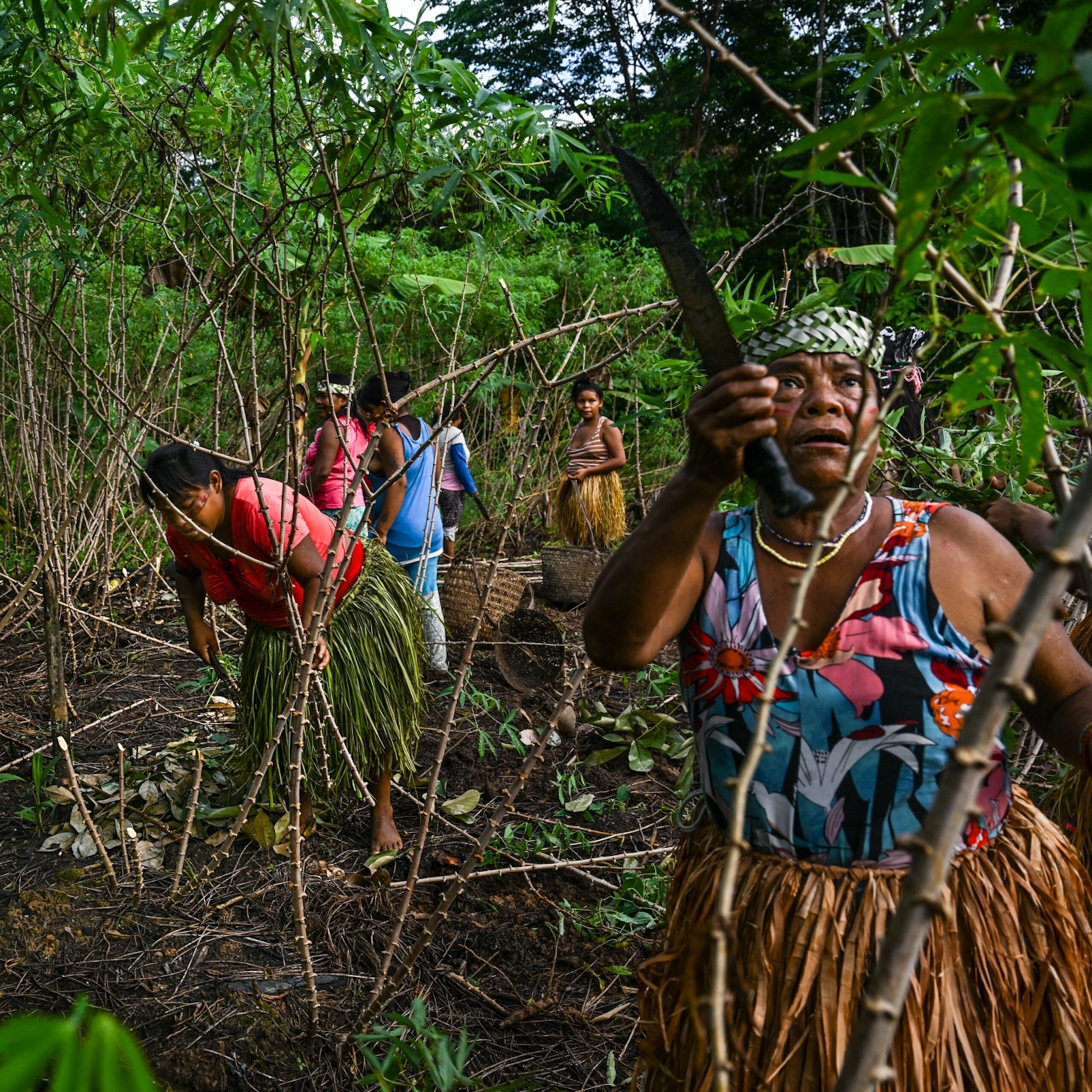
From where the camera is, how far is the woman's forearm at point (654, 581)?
49.7 inches

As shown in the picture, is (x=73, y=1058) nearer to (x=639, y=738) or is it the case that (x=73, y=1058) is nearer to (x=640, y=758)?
(x=640, y=758)

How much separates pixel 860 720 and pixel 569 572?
16.8 ft

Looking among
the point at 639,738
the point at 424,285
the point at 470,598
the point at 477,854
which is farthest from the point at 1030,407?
the point at 424,285

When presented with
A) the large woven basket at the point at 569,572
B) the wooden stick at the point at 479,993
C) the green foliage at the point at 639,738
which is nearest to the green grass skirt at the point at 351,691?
the wooden stick at the point at 479,993

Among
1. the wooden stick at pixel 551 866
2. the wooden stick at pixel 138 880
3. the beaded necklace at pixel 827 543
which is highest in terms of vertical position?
the beaded necklace at pixel 827 543

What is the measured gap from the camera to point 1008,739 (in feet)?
6.31

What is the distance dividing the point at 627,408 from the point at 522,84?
330 inches

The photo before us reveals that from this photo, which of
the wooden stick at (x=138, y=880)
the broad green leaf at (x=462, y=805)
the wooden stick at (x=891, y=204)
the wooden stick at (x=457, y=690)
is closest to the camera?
the wooden stick at (x=891, y=204)

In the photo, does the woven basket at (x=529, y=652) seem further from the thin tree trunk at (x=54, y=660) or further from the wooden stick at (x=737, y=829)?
the wooden stick at (x=737, y=829)

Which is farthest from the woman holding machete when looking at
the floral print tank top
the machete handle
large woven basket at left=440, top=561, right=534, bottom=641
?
large woven basket at left=440, top=561, right=534, bottom=641

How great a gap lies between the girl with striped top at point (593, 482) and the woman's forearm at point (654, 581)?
5.34 m

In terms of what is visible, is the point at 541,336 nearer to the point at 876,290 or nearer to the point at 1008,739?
the point at 1008,739

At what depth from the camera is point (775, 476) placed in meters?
1.17

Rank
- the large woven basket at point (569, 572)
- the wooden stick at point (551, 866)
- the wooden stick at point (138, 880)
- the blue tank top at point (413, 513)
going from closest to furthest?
1. the wooden stick at point (551, 866)
2. the wooden stick at point (138, 880)
3. the blue tank top at point (413, 513)
4. the large woven basket at point (569, 572)
